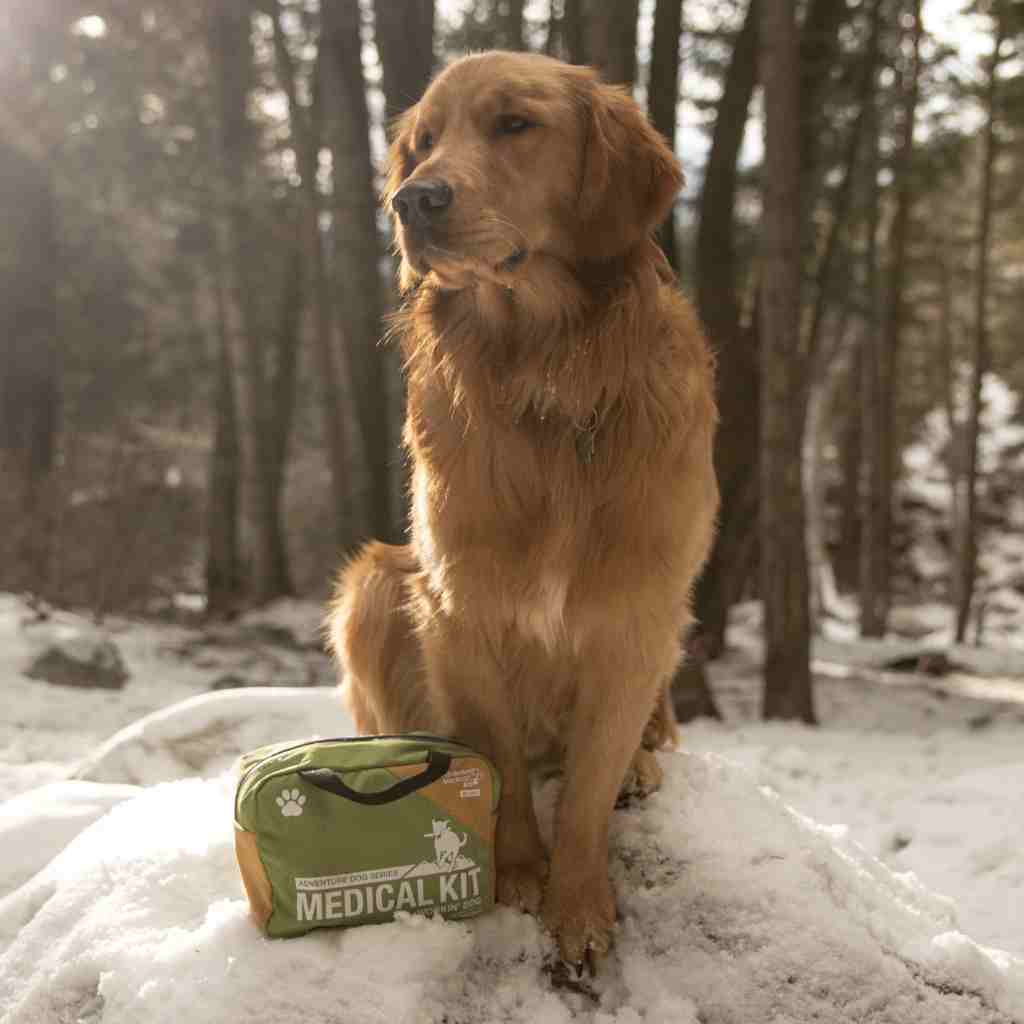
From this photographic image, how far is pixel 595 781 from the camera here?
2.68 meters

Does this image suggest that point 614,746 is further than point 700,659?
No

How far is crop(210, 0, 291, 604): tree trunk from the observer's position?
36.2 ft

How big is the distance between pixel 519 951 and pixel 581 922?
0.56 feet

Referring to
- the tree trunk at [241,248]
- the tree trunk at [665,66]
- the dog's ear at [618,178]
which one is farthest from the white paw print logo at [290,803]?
the tree trunk at [241,248]

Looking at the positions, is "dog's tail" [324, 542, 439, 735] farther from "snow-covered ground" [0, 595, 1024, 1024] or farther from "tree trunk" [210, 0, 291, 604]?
"tree trunk" [210, 0, 291, 604]

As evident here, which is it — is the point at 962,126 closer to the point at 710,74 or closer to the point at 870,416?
the point at 710,74

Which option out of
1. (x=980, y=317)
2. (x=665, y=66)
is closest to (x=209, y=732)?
(x=665, y=66)

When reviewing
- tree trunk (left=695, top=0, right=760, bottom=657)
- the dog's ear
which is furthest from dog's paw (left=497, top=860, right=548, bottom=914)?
tree trunk (left=695, top=0, right=760, bottom=657)

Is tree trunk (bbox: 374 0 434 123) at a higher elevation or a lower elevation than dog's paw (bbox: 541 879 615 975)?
higher

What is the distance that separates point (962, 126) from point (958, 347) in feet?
39.4

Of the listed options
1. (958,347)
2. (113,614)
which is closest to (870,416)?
(113,614)

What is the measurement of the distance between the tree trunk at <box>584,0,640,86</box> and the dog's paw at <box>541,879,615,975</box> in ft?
14.5

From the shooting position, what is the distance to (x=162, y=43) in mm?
13031

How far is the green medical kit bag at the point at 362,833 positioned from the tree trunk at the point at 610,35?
4339mm
